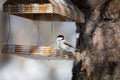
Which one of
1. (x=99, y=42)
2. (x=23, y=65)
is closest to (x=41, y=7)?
(x=99, y=42)

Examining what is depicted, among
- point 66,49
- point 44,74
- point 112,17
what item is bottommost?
point 44,74

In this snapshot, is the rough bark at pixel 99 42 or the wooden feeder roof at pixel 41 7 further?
the rough bark at pixel 99 42

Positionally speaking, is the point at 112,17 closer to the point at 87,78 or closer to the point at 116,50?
the point at 116,50

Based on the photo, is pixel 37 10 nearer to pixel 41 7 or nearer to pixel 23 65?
pixel 41 7

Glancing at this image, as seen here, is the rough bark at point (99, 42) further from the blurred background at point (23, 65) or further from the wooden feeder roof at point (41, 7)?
the blurred background at point (23, 65)

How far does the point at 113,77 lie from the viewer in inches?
86.7

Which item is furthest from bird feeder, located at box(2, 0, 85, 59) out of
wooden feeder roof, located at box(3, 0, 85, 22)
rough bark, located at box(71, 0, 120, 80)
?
rough bark, located at box(71, 0, 120, 80)

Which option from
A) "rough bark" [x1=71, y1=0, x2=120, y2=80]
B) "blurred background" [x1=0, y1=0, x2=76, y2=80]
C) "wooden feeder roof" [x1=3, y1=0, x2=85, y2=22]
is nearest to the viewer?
"wooden feeder roof" [x1=3, y1=0, x2=85, y2=22]

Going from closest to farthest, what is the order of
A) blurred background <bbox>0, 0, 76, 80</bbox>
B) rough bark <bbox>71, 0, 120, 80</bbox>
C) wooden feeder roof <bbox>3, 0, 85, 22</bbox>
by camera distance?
1. wooden feeder roof <bbox>3, 0, 85, 22</bbox>
2. rough bark <bbox>71, 0, 120, 80</bbox>
3. blurred background <bbox>0, 0, 76, 80</bbox>

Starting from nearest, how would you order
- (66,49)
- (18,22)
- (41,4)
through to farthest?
(41,4) → (66,49) → (18,22)

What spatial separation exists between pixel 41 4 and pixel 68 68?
236cm

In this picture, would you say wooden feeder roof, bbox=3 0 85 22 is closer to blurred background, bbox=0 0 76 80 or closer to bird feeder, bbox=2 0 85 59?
bird feeder, bbox=2 0 85 59

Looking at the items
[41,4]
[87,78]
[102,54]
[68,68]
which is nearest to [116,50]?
[102,54]

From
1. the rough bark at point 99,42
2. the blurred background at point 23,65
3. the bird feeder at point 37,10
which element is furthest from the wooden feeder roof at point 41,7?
the blurred background at point 23,65
